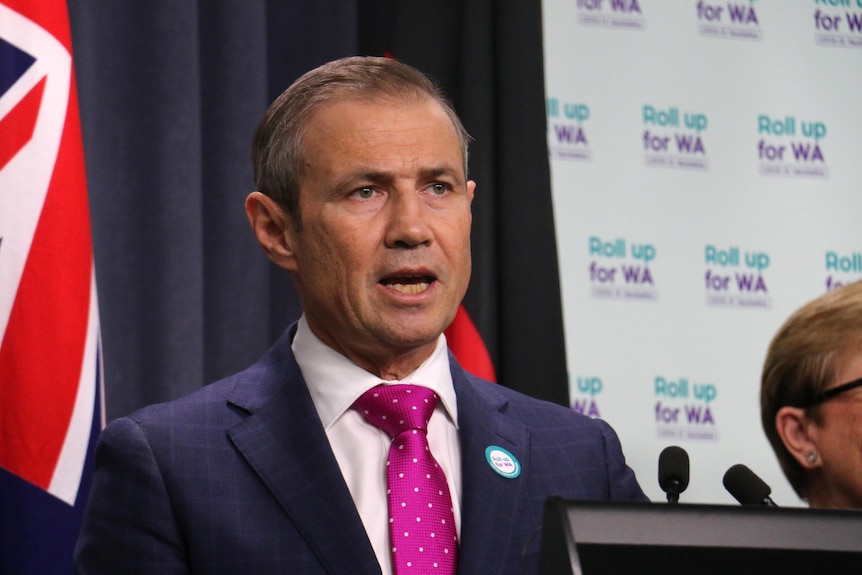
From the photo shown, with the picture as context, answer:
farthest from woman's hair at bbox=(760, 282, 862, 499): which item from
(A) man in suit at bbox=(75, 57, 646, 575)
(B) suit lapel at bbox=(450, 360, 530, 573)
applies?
(B) suit lapel at bbox=(450, 360, 530, 573)

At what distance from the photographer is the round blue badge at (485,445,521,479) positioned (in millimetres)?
1949

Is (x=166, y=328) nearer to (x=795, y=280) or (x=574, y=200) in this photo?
(x=574, y=200)

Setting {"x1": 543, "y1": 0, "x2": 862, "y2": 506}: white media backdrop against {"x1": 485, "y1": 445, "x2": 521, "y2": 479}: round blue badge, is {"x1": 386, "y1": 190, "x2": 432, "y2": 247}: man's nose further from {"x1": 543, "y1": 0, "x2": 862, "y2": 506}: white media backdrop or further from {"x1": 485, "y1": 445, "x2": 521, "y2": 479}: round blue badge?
{"x1": 543, "y1": 0, "x2": 862, "y2": 506}: white media backdrop

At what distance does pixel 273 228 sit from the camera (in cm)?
215

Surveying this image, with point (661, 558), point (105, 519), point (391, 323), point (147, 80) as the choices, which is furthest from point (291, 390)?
point (147, 80)

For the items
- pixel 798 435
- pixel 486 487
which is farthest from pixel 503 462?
pixel 798 435

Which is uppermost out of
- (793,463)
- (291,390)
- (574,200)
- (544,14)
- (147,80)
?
(544,14)

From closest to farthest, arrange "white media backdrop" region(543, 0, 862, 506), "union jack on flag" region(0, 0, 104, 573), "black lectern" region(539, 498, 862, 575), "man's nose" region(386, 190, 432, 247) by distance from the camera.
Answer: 1. "black lectern" region(539, 498, 862, 575)
2. "man's nose" region(386, 190, 432, 247)
3. "union jack on flag" region(0, 0, 104, 573)
4. "white media backdrop" region(543, 0, 862, 506)

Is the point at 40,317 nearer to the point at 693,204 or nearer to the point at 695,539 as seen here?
the point at 695,539

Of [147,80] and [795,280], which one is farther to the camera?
[795,280]

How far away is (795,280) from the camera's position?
4.27m

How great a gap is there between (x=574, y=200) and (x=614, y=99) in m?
0.39

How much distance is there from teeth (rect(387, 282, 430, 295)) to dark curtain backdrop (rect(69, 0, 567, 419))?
147 centimetres

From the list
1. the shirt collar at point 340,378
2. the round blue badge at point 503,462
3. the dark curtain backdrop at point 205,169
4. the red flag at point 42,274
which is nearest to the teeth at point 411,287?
the shirt collar at point 340,378
